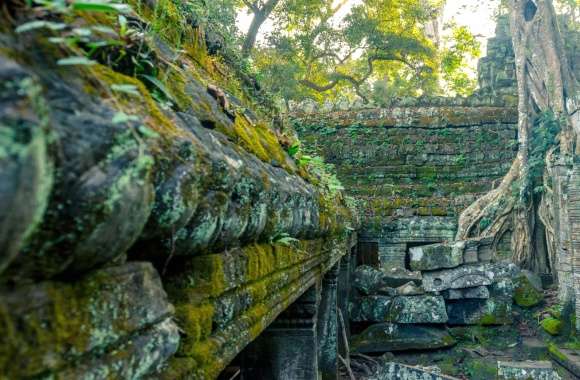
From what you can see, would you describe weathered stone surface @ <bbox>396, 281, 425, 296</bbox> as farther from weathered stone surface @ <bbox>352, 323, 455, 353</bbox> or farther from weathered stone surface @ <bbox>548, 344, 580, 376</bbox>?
weathered stone surface @ <bbox>548, 344, 580, 376</bbox>

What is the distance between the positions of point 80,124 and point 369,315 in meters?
7.65

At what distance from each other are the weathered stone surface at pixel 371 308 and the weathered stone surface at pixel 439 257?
3.43 ft

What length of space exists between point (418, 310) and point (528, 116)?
5253mm

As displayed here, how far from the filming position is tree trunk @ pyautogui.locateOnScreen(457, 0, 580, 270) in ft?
31.2

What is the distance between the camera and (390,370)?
17.5ft

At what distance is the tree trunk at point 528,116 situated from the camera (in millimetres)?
9500

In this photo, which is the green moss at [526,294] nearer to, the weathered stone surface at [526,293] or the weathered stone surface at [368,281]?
the weathered stone surface at [526,293]

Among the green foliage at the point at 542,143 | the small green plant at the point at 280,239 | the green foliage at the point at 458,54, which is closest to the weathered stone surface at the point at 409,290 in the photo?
the green foliage at the point at 542,143

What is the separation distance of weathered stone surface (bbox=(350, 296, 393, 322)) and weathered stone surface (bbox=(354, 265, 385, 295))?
8.6 inches

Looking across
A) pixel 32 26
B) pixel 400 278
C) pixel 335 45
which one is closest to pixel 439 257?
pixel 400 278

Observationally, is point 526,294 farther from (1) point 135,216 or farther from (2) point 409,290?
(1) point 135,216

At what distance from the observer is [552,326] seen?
755 cm

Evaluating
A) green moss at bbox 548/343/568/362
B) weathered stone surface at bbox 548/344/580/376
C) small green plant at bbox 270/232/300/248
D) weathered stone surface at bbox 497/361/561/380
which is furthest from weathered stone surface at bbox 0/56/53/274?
green moss at bbox 548/343/568/362

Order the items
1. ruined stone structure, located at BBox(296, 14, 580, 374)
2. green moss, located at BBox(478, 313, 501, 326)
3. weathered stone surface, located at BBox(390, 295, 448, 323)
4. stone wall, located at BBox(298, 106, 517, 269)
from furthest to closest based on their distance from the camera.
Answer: stone wall, located at BBox(298, 106, 517, 269) → green moss, located at BBox(478, 313, 501, 326) → ruined stone structure, located at BBox(296, 14, 580, 374) → weathered stone surface, located at BBox(390, 295, 448, 323)
